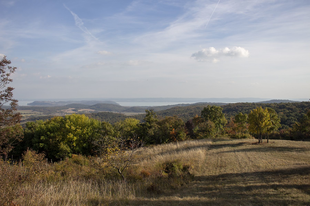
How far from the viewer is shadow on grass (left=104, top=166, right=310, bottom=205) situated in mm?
5891

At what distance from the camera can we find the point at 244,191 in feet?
22.9

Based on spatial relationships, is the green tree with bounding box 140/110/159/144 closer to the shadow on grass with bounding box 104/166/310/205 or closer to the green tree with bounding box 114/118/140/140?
the green tree with bounding box 114/118/140/140

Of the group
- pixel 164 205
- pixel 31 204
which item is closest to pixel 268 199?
pixel 164 205

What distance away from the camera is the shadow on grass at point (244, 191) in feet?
19.3

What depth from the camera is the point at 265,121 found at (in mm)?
18688

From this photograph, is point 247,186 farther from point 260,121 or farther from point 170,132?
point 170,132

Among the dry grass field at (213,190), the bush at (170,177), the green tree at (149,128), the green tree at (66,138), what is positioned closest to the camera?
the dry grass field at (213,190)

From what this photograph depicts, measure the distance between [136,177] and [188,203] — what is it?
4.73 meters

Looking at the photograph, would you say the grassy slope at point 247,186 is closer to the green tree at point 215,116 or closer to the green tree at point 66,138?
the green tree at point 215,116

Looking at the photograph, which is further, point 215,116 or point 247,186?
point 215,116

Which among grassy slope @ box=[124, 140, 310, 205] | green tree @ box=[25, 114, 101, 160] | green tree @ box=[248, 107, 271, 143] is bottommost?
green tree @ box=[25, 114, 101, 160]

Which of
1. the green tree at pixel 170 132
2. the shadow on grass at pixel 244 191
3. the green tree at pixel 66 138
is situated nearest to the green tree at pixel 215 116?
the green tree at pixel 170 132

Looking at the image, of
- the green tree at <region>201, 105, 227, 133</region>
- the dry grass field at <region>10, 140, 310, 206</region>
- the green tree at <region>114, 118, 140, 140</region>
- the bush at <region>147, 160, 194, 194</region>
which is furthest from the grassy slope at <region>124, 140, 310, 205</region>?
the green tree at <region>201, 105, 227, 133</region>

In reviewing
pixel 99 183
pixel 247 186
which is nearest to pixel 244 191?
pixel 247 186
